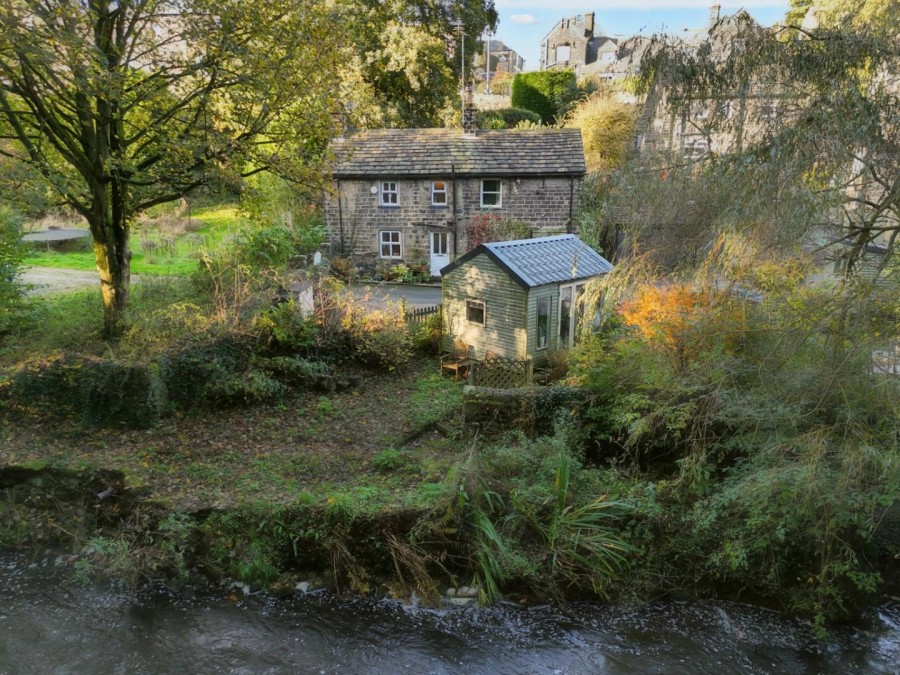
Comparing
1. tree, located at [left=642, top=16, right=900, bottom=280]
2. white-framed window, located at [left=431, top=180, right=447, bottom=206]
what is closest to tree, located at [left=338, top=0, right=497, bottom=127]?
white-framed window, located at [left=431, top=180, right=447, bottom=206]

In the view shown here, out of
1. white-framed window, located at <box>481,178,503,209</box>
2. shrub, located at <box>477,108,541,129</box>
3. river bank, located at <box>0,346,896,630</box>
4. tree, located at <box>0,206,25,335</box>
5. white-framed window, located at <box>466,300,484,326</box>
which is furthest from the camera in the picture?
shrub, located at <box>477,108,541,129</box>

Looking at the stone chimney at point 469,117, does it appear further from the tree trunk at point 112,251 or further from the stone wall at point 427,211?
the tree trunk at point 112,251

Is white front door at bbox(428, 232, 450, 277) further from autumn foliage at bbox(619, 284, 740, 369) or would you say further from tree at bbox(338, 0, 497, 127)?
autumn foliage at bbox(619, 284, 740, 369)

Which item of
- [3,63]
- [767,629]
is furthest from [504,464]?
[3,63]

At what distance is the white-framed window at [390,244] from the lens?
2556 centimetres

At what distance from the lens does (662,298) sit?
10.6 meters

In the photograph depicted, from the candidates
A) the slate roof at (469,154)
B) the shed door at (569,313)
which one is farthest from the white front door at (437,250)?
the shed door at (569,313)

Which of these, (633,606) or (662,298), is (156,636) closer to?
(633,606)

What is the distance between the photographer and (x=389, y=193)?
2519 cm

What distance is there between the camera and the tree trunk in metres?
13.0

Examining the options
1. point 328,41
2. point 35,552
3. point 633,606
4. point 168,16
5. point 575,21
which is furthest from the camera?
point 575,21

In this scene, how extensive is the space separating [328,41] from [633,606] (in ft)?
38.9

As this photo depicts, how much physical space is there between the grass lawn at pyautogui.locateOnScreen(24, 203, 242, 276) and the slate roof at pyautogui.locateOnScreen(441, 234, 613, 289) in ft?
33.2

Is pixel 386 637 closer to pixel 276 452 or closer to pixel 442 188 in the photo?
pixel 276 452
